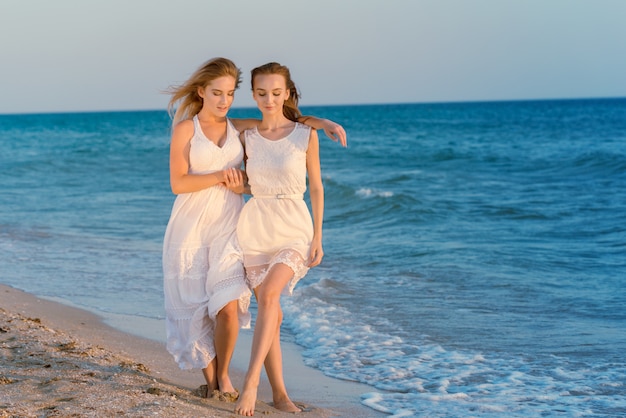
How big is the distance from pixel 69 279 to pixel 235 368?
151 inches

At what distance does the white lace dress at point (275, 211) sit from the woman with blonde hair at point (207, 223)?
0.08 m

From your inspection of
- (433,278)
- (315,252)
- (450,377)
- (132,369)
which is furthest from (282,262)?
(433,278)

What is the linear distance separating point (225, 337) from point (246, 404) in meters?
0.41

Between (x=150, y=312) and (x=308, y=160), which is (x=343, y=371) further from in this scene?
(x=150, y=312)

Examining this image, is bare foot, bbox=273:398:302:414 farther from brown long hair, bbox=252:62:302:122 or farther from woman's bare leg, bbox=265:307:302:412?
brown long hair, bbox=252:62:302:122

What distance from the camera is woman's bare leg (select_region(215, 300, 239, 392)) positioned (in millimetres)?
4574

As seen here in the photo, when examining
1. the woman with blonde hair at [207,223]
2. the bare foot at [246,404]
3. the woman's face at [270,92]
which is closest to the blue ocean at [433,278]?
the bare foot at [246,404]

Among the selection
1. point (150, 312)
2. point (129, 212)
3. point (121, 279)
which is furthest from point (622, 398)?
point (129, 212)

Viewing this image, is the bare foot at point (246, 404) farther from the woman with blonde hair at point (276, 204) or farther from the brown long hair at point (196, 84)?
the brown long hair at point (196, 84)

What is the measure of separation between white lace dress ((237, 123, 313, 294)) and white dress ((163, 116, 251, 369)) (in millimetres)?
93

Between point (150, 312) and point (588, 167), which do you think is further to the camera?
point (588, 167)

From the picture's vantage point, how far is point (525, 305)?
25.6ft

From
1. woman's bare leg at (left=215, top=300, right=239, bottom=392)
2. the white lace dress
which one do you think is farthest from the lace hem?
woman's bare leg at (left=215, top=300, right=239, bottom=392)

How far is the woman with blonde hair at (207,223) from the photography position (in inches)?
178
